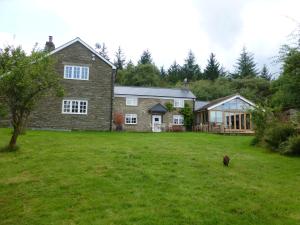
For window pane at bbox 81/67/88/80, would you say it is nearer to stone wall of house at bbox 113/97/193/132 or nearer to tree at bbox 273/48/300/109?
stone wall of house at bbox 113/97/193/132

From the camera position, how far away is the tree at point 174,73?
236 ft

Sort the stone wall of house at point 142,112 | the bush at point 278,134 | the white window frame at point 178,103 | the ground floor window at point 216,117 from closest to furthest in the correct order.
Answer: the bush at point 278,134 → the ground floor window at point 216,117 → the stone wall of house at point 142,112 → the white window frame at point 178,103

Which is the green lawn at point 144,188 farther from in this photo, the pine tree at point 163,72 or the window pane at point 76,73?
the pine tree at point 163,72

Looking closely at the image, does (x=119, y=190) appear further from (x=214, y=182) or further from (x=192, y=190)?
(x=214, y=182)

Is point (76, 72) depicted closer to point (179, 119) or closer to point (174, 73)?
point (179, 119)

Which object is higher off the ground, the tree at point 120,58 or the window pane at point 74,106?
the tree at point 120,58

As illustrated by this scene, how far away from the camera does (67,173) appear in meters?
10.2

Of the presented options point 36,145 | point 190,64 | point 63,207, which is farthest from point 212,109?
point 190,64

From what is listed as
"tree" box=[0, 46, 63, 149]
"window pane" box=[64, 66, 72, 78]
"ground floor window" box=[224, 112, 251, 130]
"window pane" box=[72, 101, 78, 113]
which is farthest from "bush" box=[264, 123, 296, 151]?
"window pane" box=[64, 66, 72, 78]

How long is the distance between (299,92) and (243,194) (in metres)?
9.45

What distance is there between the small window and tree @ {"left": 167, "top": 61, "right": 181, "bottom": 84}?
→ 4562cm

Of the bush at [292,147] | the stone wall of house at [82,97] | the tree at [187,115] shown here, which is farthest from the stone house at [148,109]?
the bush at [292,147]

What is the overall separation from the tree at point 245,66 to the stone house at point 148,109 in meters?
33.5

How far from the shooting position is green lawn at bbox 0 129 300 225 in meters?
6.80
